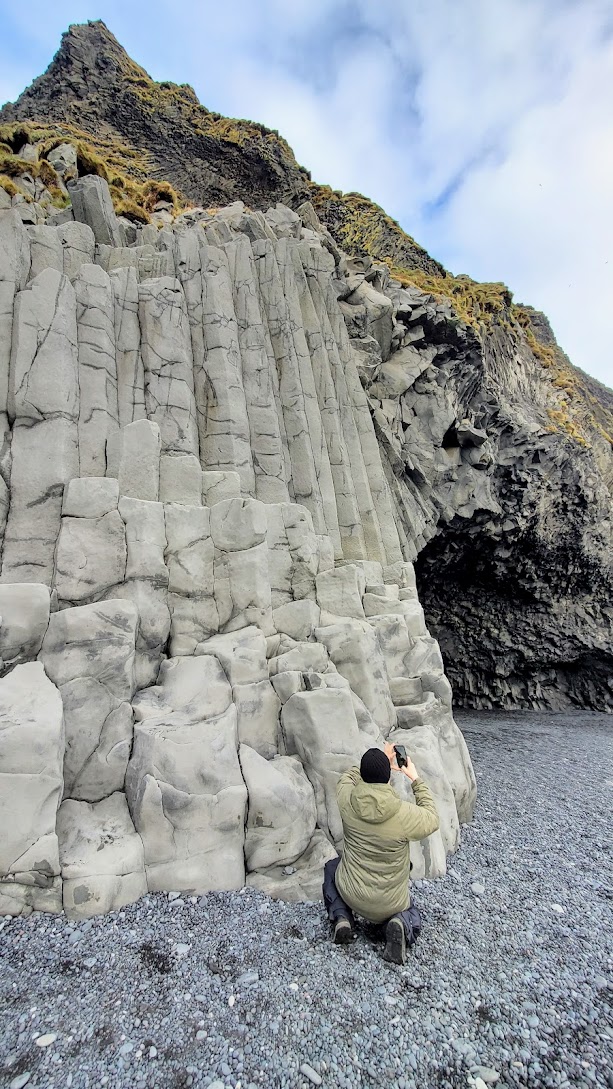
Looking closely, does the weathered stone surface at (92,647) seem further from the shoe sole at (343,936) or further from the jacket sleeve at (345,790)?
the shoe sole at (343,936)

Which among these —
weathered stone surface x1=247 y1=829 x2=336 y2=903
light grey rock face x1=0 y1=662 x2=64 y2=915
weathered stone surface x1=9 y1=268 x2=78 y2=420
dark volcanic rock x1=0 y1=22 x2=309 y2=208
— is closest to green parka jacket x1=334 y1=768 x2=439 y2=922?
weathered stone surface x1=247 y1=829 x2=336 y2=903

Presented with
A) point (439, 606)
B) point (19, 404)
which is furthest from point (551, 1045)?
point (439, 606)

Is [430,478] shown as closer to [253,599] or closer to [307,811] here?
[253,599]

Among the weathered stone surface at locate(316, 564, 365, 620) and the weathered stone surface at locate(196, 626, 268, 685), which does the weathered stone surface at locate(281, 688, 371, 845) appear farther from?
the weathered stone surface at locate(316, 564, 365, 620)

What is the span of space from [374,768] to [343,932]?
1902 millimetres

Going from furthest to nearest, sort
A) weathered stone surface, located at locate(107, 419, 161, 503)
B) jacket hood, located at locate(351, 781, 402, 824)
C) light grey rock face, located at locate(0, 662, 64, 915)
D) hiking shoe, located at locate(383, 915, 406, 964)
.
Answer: weathered stone surface, located at locate(107, 419, 161, 503) < light grey rock face, located at locate(0, 662, 64, 915) < hiking shoe, located at locate(383, 915, 406, 964) < jacket hood, located at locate(351, 781, 402, 824)

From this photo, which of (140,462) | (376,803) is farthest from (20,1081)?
(140,462)

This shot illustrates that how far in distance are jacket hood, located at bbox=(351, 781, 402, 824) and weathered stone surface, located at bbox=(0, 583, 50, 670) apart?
4.99m

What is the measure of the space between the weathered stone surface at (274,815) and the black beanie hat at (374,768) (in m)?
2.37

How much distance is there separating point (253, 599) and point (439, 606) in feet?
70.5

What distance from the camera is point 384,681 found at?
1009 cm

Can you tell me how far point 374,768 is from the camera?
517 cm

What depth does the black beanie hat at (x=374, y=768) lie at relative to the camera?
517cm

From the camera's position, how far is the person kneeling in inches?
203
